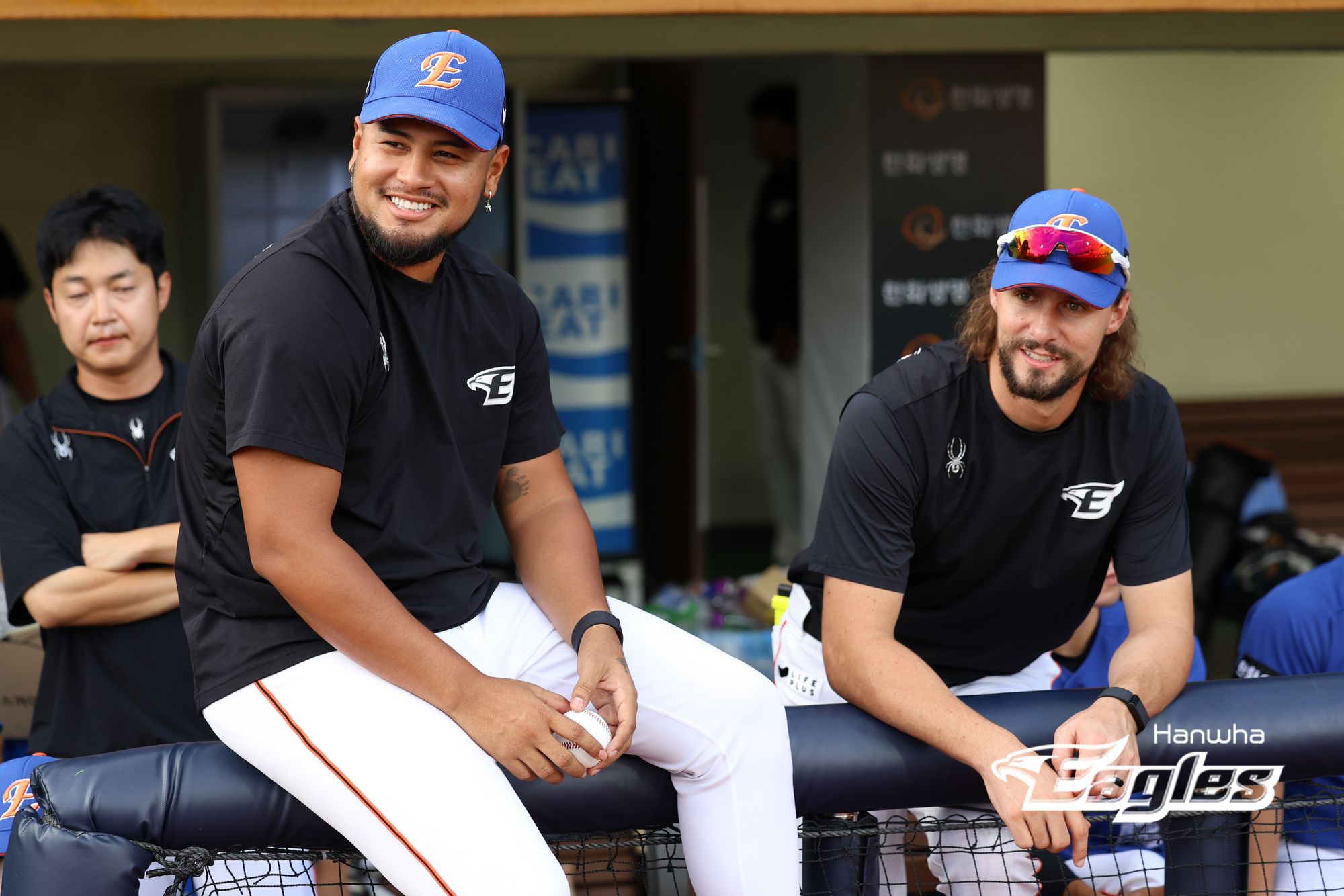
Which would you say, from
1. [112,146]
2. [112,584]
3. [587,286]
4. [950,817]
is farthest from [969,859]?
[112,146]

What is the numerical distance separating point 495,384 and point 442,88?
444 mm

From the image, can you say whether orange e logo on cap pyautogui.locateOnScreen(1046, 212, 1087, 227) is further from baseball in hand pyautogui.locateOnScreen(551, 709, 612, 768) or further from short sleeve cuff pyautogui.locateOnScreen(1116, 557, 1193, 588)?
baseball in hand pyautogui.locateOnScreen(551, 709, 612, 768)

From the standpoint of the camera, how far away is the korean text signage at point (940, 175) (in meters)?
4.79

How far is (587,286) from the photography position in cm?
600

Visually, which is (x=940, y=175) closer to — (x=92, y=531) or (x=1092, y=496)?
(x=1092, y=496)

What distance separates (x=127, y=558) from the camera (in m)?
2.44

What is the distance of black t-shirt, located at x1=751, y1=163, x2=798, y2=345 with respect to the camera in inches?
245

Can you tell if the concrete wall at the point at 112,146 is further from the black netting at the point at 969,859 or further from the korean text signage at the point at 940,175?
the black netting at the point at 969,859

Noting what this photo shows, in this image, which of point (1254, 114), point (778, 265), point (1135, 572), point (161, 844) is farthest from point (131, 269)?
point (1254, 114)

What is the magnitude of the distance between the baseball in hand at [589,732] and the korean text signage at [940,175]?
10.3 ft

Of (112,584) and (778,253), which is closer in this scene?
(112,584)

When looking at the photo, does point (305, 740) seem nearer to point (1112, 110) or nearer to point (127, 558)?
point (127, 558)

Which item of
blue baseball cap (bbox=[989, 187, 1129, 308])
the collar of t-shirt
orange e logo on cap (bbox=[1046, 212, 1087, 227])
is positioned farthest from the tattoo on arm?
orange e logo on cap (bbox=[1046, 212, 1087, 227])

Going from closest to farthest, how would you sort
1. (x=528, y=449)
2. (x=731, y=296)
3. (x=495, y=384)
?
(x=495, y=384)
(x=528, y=449)
(x=731, y=296)
